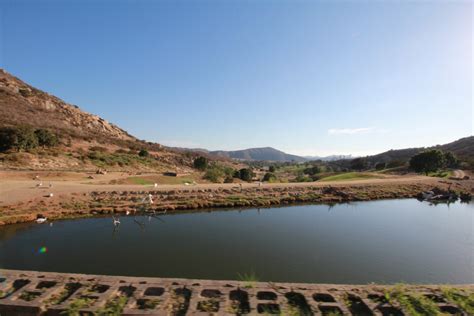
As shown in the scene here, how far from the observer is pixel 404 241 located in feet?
52.0

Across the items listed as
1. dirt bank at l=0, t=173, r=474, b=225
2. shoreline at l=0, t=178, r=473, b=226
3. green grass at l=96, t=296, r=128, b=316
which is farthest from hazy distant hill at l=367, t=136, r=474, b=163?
green grass at l=96, t=296, r=128, b=316

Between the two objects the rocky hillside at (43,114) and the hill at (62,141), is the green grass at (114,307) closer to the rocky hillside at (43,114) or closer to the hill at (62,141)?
the hill at (62,141)

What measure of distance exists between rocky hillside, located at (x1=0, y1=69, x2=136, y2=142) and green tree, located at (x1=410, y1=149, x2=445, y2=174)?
75.0 meters

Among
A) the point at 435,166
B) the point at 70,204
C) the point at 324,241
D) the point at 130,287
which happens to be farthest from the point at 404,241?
the point at 435,166

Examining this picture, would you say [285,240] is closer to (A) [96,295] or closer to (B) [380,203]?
(A) [96,295]

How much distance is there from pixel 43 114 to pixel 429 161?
92.4 meters

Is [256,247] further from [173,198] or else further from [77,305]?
[173,198]

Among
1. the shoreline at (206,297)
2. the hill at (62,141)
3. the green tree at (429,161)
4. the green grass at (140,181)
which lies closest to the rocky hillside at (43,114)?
the hill at (62,141)

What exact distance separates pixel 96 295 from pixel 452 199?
138ft

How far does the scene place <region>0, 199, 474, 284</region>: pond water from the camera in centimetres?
1125

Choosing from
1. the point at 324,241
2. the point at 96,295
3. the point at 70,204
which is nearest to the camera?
the point at 96,295

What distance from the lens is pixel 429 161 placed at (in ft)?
171

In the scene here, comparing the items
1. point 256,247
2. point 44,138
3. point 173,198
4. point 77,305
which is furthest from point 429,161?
point 44,138

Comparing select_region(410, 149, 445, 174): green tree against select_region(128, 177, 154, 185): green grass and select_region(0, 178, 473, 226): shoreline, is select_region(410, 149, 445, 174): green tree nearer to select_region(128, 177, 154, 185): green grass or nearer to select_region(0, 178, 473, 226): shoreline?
select_region(0, 178, 473, 226): shoreline
